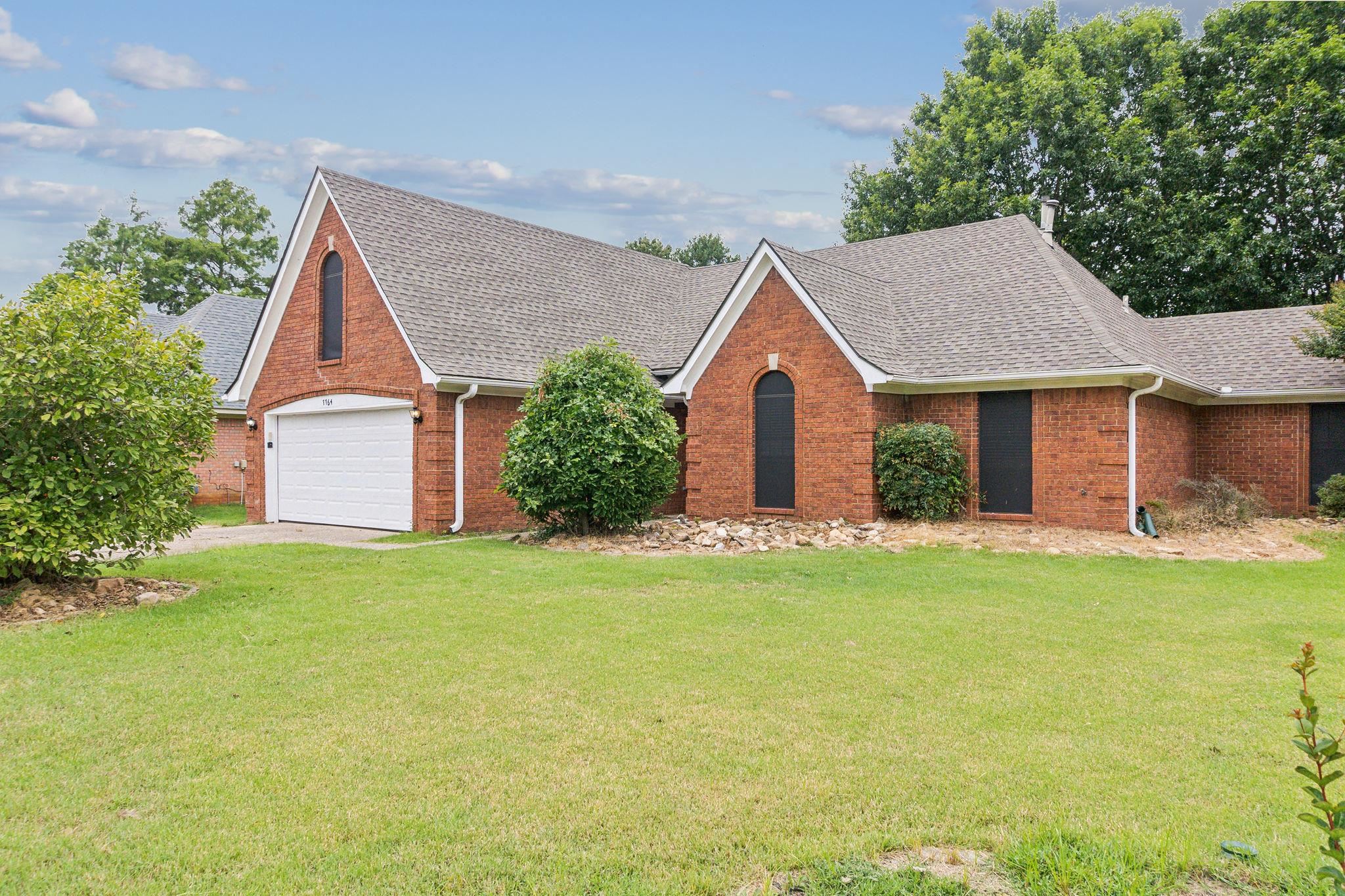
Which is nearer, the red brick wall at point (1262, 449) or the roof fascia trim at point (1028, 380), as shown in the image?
the roof fascia trim at point (1028, 380)

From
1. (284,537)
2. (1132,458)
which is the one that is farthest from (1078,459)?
(284,537)

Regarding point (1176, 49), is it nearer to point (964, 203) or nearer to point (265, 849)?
point (964, 203)

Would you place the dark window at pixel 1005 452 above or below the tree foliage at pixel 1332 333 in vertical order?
below

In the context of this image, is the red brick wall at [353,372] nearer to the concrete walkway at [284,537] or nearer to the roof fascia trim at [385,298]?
the roof fascia trim at [385,298]

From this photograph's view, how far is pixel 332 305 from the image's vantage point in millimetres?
18266

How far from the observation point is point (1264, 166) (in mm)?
25516

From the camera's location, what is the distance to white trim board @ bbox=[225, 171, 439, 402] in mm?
17391

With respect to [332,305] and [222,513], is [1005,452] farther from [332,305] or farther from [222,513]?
[222,513]

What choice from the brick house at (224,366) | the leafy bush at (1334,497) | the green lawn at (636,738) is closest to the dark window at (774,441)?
the green lawn at (636,738)

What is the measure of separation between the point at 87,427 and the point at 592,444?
275 inches

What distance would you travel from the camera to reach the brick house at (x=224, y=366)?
2373 centimetres

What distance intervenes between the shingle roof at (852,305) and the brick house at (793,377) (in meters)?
0.07

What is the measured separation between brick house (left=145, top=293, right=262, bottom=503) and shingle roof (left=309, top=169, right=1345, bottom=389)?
6.69 meters

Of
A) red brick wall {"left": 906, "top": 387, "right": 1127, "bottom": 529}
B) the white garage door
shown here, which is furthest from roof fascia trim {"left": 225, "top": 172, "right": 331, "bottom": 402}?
red brick wall {"left": 906, "top": 387, "right": 1127, "bottom": 529}
